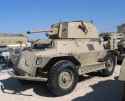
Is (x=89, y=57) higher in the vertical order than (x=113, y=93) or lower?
higher

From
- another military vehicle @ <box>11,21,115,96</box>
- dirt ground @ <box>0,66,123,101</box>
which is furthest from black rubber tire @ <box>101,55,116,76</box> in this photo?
dirt ground @ <box>0,66,123,101</box>

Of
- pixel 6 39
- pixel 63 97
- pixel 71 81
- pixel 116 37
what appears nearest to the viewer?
pixel 63 97

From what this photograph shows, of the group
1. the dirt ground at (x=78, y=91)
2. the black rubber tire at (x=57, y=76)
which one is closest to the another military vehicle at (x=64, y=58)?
the black rubber tire at (x=57, y=76)

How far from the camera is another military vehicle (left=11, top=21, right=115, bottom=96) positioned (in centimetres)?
863

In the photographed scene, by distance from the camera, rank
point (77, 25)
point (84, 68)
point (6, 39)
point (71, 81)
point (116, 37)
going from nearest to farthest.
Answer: point (71, 81) < point (84, 68) < point (77, 25) < point (116, 37) < point (6, 39)

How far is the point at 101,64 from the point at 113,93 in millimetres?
Answer: 2355

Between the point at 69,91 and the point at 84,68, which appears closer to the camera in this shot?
the point at 69,91

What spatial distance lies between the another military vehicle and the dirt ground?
14.6 inches

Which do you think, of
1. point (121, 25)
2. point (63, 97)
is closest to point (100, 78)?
point (63, 97)

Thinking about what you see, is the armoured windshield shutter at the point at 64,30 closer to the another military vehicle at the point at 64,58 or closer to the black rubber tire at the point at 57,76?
the another military vehicle at the point at 64,58

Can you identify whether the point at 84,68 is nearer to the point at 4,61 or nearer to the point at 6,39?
the point at 4,61

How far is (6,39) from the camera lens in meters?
47.5

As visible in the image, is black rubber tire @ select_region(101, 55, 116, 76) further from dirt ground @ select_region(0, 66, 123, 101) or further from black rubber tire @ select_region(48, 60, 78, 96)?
black rubber tire @ select_region(48, 60, 78, 96)

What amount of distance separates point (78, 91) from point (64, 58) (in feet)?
3.53
